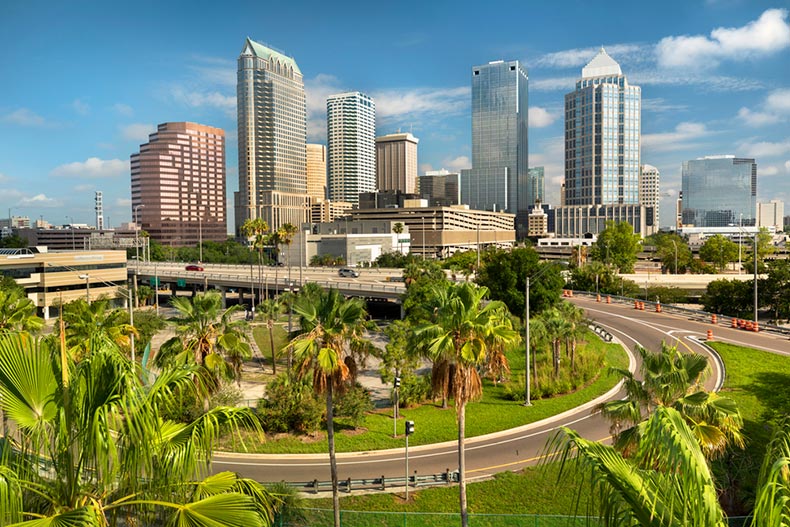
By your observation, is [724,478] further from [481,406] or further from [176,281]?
[176,281]

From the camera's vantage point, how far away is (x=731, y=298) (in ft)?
209

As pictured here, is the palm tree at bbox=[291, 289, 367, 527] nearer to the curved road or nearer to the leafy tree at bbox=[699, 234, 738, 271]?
the curved road

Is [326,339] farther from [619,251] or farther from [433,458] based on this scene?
[619,251]

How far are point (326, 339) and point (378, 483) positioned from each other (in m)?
8.45

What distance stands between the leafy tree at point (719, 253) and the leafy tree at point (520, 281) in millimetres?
85667

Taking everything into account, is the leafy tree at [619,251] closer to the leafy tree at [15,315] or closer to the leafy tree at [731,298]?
the leafy tree at [731,298]

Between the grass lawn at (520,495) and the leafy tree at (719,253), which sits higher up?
the leafy tree at (719,253)

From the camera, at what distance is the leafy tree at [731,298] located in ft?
206

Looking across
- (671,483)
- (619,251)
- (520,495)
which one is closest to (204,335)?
(520,495)

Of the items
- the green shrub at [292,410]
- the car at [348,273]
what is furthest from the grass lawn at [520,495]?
the car at [348,273]

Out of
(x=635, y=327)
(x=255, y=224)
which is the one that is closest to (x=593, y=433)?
(x=635, y=327)

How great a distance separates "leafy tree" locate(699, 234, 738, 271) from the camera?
376 feet

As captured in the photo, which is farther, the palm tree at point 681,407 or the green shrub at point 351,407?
the green shrub at point 351,407

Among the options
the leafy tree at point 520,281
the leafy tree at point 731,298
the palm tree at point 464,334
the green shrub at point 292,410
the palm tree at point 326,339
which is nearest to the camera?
the palm tree at point 464,334
